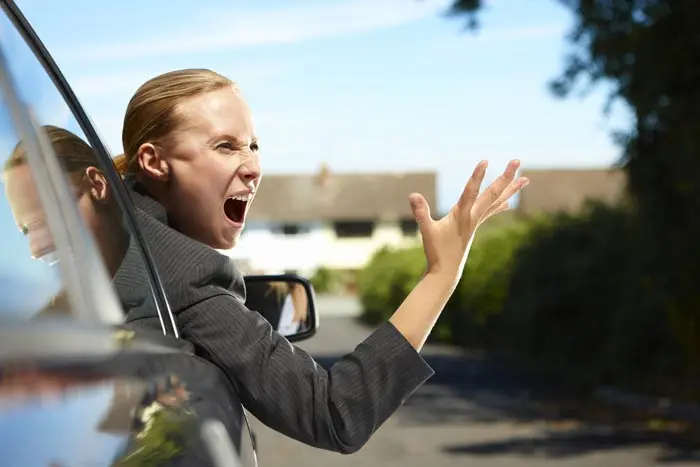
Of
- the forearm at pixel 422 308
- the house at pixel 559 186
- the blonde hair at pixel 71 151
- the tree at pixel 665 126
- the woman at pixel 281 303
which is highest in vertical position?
the blonde hair at pixel 71 151

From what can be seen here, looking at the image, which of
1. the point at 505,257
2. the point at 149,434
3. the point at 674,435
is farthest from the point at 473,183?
the point at 505,257

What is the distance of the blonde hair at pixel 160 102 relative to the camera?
2.20 m

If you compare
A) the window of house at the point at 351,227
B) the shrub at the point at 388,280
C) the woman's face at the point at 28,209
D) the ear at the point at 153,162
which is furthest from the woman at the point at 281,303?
the window of house at the point at 351,227

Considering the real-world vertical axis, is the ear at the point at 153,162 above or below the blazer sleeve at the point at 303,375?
above

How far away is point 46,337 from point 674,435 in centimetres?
1364

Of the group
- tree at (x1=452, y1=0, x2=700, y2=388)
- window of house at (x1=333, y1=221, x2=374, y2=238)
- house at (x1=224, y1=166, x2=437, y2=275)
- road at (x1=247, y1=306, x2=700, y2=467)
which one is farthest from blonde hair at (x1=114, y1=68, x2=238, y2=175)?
window of house at (x1=333, y1=221, x2=374, y2=238)

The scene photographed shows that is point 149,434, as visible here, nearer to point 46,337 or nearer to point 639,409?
point 46,337

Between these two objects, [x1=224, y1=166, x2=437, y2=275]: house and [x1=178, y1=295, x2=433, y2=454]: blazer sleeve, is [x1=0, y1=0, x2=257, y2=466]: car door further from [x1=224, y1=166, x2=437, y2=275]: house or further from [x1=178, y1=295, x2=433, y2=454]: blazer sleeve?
[x1=224, y1=166, x2=437, y2=275]: house

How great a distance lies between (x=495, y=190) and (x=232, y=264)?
0.44m

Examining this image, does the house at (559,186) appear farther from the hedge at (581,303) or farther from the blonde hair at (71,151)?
the blonde hair at (71,151)

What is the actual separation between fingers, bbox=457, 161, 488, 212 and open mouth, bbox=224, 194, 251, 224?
354mm

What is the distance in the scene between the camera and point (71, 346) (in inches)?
49.6

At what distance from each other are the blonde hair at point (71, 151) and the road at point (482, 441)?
383 inches

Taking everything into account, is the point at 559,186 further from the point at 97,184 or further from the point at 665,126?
the point at 97,184
